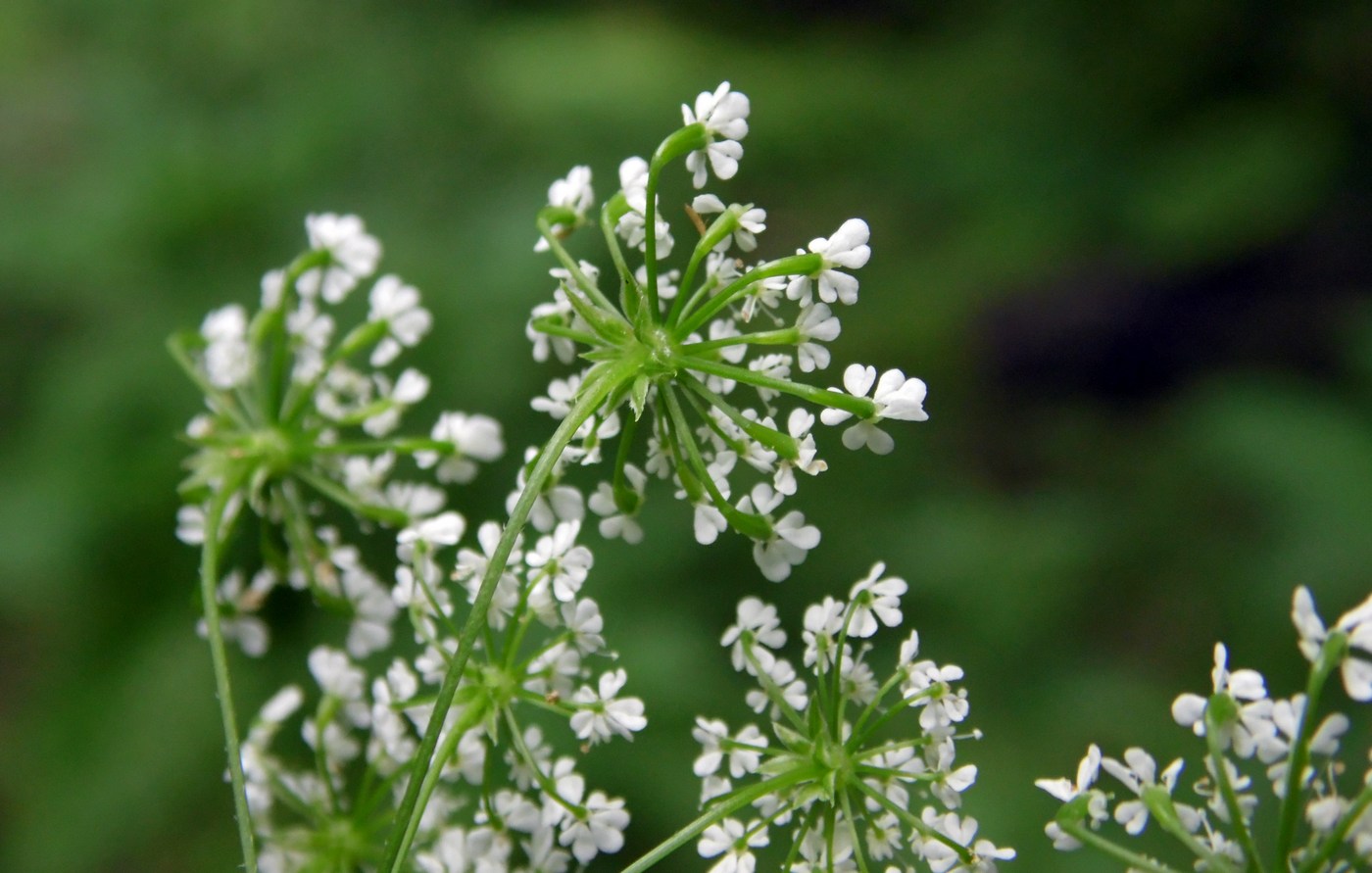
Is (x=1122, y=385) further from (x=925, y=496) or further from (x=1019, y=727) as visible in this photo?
(x=1019, y=727)

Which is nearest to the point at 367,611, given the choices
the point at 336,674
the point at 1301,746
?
the point at 336,674

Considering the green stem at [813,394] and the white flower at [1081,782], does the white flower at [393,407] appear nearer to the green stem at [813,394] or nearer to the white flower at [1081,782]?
the green stem at [813,394]

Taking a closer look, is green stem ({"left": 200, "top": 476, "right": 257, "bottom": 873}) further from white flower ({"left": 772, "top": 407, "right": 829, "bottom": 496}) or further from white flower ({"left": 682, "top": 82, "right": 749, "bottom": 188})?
white flower ({"left": 682, "top": 82, "right": 749, "bottom": 188})

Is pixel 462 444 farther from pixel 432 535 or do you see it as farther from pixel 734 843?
pixel 734 843

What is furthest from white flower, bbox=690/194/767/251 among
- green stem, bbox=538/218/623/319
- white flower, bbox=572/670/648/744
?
white flower, bbox=572/670/648/744

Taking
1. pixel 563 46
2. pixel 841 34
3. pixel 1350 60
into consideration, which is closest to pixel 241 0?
pixel 563 46
